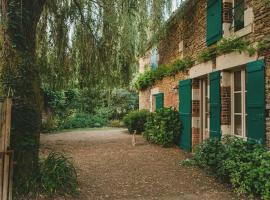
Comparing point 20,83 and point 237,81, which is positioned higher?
point 237,81

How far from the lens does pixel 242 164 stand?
5.74 metres

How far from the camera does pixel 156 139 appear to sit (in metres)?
11.7

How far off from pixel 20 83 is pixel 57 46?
2.87m

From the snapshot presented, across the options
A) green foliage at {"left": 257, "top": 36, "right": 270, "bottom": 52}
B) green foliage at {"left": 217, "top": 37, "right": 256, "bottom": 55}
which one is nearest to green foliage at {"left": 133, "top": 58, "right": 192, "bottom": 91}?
green foliage at {"left": 217, "top": 37, "right": 256, "bottom": 55}

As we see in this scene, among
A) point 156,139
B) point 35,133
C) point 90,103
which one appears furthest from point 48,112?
point 35,133

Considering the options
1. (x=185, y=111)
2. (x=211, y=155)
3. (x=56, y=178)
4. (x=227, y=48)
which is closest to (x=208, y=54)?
(x=227, y=48)

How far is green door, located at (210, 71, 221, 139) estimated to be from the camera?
26.2 feet

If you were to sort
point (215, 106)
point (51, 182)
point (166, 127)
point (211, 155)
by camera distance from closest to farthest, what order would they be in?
point (51, 182)
point (211, 155)
point (215, 106)
point (166, 127)

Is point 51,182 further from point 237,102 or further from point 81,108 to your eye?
point 81,108

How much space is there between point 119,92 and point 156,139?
12.9m

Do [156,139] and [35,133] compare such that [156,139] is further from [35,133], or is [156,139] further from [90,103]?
[90,103]

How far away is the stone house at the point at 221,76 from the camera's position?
6.33 m

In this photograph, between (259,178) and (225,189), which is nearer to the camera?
(259,178)

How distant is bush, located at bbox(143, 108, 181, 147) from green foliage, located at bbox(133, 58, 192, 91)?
50.1 inches
